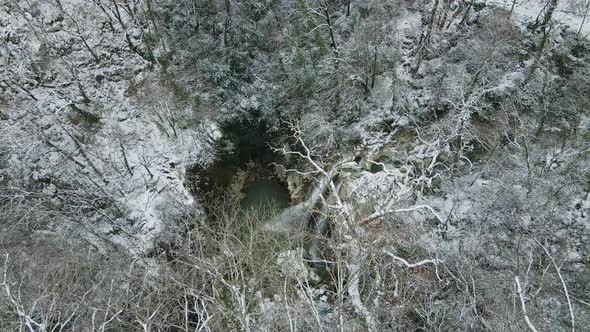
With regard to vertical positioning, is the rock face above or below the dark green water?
below

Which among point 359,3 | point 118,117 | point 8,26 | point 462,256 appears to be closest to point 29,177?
point 118,117

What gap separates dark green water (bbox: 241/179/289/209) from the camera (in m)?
22.2

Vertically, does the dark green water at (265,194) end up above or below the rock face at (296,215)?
above

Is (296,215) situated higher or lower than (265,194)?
lower

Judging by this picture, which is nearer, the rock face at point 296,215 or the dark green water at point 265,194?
the rock face at point 296,215

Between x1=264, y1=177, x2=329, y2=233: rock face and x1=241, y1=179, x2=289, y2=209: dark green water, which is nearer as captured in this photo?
x1=264, y1=177, x2=329, y2=233: rock face

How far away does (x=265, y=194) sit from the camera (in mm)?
22750

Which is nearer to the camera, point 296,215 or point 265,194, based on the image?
point 296,215

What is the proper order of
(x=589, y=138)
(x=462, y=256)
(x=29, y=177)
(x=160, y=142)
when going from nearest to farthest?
(x=462, y=256)
(x=589, y=138)
(x=29, y=177)
(x=160, y=142)

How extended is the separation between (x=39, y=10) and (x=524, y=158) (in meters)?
25.3

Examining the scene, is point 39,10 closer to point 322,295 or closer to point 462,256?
point 322,295

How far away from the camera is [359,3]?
23.3 metres

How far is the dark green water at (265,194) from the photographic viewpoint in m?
22.2

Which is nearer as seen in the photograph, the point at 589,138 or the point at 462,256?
the point at 462,256
